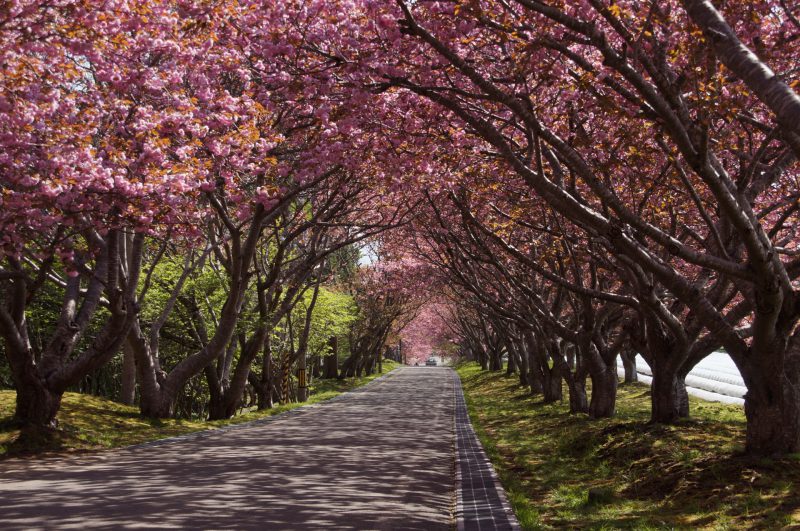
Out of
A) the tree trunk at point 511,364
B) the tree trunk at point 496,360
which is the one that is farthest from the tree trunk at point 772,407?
the tree trunk at point 496,360

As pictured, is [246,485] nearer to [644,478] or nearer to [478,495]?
[478,495]

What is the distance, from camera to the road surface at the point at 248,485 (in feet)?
22.3

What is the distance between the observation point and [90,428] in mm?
14008

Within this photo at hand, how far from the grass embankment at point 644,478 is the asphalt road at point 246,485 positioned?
44.8 inches

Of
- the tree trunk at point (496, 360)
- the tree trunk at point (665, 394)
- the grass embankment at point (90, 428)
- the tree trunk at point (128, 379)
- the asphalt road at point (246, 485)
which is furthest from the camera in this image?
the tree trunk at point (496, 360)

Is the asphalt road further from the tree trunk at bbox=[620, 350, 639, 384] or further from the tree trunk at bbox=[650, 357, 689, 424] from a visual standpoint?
the tree trunk at bbox=[620, 350, 639, 384]

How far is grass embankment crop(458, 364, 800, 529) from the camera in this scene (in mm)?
6977

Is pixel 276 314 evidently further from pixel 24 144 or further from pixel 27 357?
pixel 24 144

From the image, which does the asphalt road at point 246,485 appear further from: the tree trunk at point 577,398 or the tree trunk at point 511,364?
the tree trunk at point 511,364

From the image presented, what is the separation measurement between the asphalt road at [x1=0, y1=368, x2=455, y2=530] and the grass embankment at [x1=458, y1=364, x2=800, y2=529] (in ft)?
3.74

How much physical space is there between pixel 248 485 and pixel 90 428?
6.92m

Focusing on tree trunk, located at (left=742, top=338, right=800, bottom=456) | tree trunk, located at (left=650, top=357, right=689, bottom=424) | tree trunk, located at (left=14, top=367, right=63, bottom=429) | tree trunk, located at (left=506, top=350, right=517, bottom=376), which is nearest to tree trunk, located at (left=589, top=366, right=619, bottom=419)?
tree trunk, located at (left=650, top=357, right=689, bottom=424)

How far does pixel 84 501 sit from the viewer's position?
746cm

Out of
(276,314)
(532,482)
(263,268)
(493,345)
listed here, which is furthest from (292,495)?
(493,345)
